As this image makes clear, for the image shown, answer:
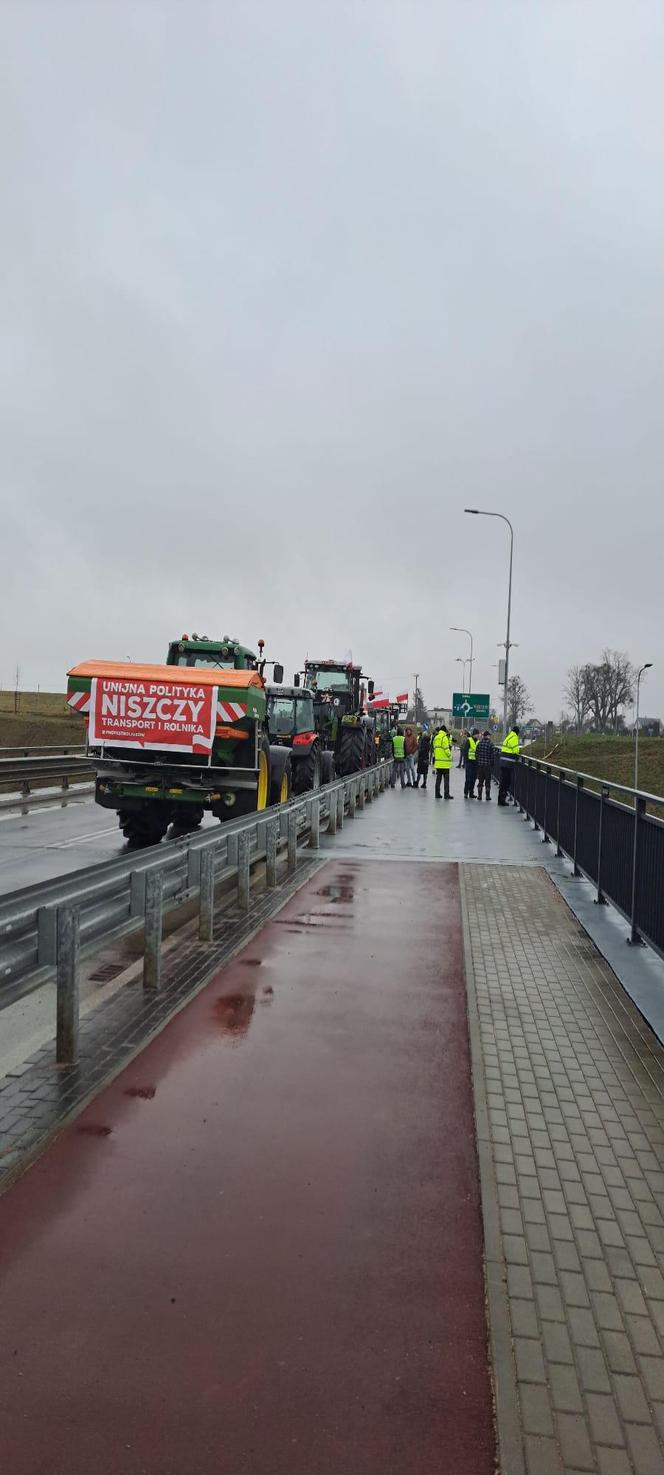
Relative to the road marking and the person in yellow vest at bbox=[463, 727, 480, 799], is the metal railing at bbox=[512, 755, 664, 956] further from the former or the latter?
the person in yellow vest at bbox=[463, 727, 480, 799]

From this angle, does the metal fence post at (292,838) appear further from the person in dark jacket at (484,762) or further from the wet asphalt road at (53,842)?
the person in dark jacket at (484,762)

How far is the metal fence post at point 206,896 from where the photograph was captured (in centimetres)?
796

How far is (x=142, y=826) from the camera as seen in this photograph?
1395 cm

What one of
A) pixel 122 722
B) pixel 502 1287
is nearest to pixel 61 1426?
pixel 502 1287

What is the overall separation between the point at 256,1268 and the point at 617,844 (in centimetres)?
629

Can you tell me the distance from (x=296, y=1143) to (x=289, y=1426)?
67.9 inches

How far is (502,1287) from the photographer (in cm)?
331

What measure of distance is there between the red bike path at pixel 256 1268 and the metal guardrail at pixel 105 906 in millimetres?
658

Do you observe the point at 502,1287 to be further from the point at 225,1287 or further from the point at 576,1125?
the point at 576,1125

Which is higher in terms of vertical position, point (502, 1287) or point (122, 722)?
point (122, 722)

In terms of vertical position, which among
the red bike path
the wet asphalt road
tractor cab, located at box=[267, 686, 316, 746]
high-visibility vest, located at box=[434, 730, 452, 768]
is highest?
tractor cab, located at box=[267, 686, 316, 746]

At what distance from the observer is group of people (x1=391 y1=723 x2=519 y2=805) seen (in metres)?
24.0

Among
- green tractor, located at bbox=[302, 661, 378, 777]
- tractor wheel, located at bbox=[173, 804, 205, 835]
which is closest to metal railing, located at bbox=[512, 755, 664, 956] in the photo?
tractor wheel, located at bbox=[173, 804, 205, 835]

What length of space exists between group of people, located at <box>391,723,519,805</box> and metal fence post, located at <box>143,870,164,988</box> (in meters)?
15.8
